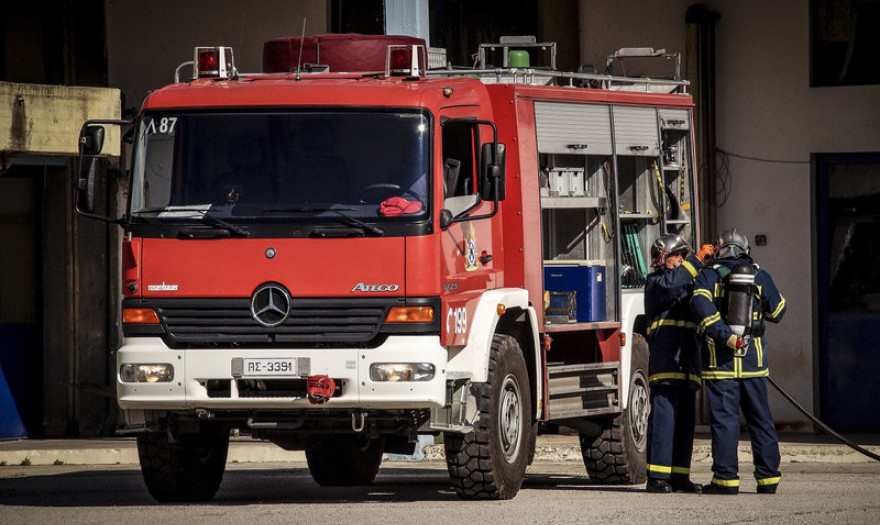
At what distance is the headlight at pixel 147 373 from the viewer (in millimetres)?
11070

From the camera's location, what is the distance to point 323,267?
430 inches

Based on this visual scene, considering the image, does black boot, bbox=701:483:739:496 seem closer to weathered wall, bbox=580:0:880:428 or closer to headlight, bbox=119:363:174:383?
headlight, bbox=119:363:174:383

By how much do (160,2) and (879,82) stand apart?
795 cm

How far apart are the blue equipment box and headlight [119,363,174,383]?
3.58 m

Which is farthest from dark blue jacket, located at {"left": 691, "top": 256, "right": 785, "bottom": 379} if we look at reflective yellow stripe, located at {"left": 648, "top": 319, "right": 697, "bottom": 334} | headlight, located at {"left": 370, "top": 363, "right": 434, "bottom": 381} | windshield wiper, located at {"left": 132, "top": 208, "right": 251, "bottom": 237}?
windshield wiper, located at {"left": 132, "top": 208, "right": 251, "bottom": 237}

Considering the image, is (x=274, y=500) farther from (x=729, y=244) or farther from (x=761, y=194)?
(x=761, y=194)

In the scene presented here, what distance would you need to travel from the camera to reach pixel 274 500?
493 inches

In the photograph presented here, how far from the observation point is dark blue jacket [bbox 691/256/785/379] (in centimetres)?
1227

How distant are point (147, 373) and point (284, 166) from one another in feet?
5.10

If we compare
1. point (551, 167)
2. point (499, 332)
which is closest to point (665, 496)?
point (499, 332)

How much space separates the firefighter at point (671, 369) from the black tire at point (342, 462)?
7.72 ft

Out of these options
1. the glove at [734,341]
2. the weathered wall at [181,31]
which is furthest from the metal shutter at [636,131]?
the weathered wall at [181,31]

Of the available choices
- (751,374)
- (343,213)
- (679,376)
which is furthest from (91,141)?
(751,374)

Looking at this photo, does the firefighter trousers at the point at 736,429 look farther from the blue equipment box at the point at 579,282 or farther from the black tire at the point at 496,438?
the blue equipment box at the point at 579,282
